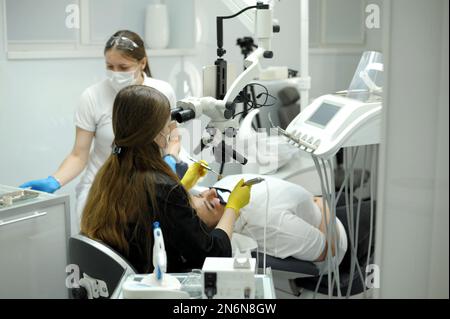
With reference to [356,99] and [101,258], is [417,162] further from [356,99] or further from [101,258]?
[356,99]

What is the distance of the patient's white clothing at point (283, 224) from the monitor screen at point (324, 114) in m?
0.32

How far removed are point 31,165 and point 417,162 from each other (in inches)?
92.7

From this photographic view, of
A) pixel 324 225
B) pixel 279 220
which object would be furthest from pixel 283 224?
pixel 324 225

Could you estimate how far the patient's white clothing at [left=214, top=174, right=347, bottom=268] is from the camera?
212 centimetres

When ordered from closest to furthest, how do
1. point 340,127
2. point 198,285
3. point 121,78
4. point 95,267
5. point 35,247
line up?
point 198,285
point 95,267
point 340,127
point 35,247
point 121,78

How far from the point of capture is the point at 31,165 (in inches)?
115

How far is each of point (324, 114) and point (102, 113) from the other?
103 cm

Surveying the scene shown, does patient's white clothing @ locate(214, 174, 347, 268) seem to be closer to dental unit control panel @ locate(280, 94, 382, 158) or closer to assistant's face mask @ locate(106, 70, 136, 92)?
dental unit control panel @ locate(280, 94, 382, 158)

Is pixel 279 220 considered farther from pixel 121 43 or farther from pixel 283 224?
pixel 121 43

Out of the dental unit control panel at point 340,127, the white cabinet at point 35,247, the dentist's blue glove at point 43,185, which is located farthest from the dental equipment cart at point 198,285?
the dentist's blue glove at point 43,185

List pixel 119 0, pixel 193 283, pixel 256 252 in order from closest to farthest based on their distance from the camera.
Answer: pixel 193 283, pixel 256 252, pixel 119 0

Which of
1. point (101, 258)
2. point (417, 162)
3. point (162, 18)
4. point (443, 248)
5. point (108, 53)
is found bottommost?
point (101, 258)

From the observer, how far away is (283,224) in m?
2.12

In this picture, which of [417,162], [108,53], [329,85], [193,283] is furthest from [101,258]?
[329,85]
